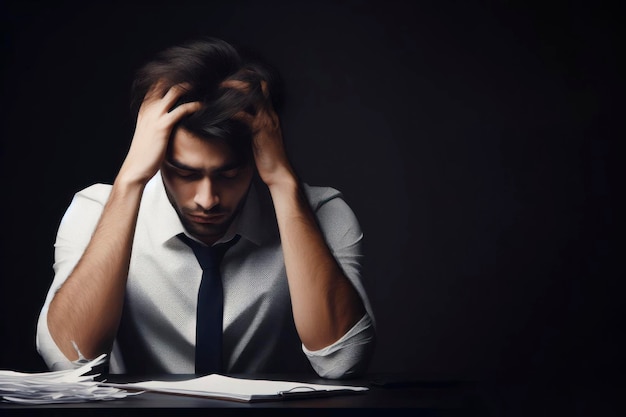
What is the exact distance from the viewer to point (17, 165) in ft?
9.11

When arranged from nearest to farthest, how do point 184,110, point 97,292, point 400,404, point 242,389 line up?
point 400,404
point 242,389
point 97,292
point 184,110

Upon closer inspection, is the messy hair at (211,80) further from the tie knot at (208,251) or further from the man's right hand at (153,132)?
the tie knot at (208,251)

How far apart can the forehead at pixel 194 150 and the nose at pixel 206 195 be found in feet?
0.21

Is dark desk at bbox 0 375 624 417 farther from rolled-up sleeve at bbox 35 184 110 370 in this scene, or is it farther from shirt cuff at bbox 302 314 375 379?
rolled-up sleeve at bbox 35 184 110 370

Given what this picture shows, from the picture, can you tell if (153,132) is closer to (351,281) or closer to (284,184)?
(284,184)

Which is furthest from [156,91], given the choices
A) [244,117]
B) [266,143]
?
[266,143]

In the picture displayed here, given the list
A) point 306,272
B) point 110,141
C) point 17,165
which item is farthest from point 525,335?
point 17,165

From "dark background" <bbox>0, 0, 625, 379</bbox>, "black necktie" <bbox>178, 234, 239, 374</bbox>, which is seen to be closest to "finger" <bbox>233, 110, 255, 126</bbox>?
"dark background" <bbox>0, 0, 625, 379</bbox>

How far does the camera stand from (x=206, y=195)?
2.67 metres

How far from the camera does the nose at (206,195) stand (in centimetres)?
267

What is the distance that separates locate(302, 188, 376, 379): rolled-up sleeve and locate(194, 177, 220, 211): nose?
329 mm

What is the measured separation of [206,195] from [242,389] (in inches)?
39.8

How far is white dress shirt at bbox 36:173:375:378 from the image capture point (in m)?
2.62

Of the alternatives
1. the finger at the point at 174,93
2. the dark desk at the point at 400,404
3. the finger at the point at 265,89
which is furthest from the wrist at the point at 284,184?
the dark desk at the point at 400,404
